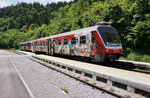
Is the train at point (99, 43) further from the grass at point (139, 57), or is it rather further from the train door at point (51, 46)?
the train door at point (51, 46)

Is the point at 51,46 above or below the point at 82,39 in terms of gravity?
below

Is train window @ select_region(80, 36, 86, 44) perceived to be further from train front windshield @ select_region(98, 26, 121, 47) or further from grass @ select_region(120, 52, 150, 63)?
grass @ select_region(120, 52, 150, 63)

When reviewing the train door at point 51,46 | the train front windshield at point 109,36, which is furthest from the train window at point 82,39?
the train door at point 51,46

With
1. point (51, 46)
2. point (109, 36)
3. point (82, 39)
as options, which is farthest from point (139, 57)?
point (51, 46)

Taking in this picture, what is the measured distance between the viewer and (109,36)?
14.2 meters

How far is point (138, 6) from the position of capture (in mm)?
18359

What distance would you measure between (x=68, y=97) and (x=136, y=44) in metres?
15.1

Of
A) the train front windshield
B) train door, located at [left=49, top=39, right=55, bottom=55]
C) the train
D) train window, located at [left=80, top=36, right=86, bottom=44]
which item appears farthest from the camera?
train door, located at [left=49, top=39, right=55, bottom=55]

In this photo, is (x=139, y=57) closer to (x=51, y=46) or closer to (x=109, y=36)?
(x=109, y=36)

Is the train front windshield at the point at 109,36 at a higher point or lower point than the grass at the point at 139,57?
higher

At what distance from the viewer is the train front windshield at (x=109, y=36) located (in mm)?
13759

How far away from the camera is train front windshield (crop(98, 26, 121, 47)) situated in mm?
13759

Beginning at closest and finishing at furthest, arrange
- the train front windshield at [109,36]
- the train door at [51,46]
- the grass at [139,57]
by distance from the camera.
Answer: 1. the train front windshield at [109,36]
2. the grass at [139,57]
3. the train door at [51,46]

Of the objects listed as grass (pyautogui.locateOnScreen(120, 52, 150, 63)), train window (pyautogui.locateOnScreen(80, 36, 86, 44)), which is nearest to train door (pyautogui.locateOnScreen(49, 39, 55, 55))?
train window (pyautogui.locateOnScreen(80, 36, 86, 44))
